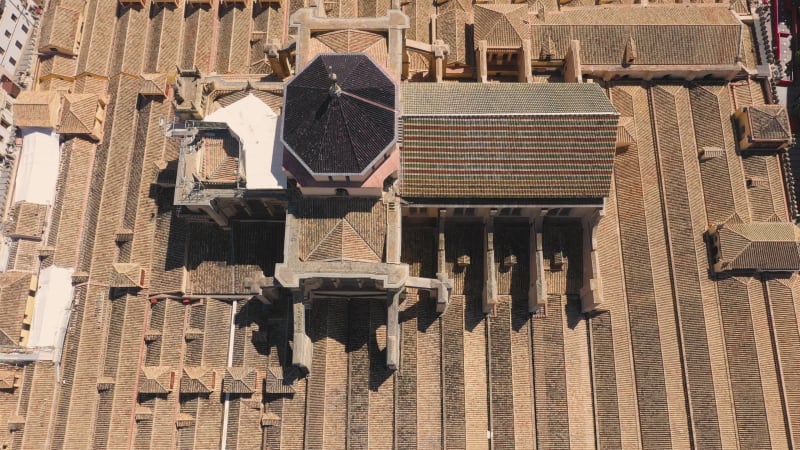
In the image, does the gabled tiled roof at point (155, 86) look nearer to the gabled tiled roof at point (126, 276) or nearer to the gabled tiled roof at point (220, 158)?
Answer: the gabled tiled roof at point (220, 158)

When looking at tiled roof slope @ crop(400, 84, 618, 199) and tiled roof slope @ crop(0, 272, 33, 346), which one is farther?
tiled roof slope @ crop(0, 272, 33, 346)

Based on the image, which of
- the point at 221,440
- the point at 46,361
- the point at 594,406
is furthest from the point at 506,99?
the point at 46,361

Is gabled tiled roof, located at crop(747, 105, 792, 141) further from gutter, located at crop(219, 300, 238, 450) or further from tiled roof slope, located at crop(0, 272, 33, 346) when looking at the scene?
tiled roof slope, located at crop(0, 272, 33, 346)

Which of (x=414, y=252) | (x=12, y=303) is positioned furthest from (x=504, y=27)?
(x=12, y=303)

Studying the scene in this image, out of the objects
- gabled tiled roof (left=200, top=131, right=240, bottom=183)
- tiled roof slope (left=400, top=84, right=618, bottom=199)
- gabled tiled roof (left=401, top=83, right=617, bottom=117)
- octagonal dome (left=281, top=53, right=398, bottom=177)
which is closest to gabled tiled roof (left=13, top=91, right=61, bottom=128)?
gabled tiled roof (left=200, top=131, right=240, bottom=183)

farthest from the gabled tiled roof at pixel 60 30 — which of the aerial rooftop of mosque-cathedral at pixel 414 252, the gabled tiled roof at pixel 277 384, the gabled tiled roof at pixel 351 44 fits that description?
the gabled tiled roof at pixel 277 384

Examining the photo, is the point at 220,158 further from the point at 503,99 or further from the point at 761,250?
the point at 761,250
